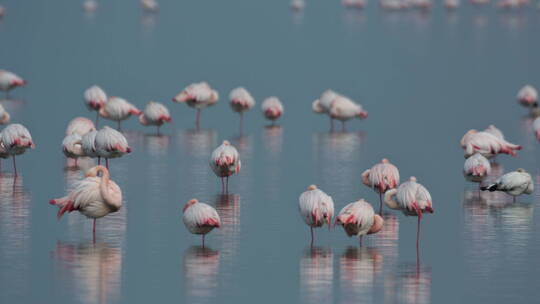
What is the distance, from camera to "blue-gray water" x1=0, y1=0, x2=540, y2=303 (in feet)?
33.7

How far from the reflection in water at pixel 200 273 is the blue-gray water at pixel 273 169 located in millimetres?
27

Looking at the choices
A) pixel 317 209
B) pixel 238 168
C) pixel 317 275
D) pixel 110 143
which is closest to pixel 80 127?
pixel 110 143

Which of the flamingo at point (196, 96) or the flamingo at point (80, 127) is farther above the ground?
A: the flamingo at point (196, 96)

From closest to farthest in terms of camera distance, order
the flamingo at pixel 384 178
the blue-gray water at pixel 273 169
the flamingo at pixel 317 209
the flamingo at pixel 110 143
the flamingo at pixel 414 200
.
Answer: the blue-gray water at pixel 273 169
the flamingo at pixel 317 209
the flamingo at pixel 414 200
the flamingo at pixel 384 178
the flamingo at pixel 110 143

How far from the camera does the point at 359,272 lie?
1054 cm

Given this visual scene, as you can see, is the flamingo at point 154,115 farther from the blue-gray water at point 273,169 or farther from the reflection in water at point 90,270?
the reflection in water at point 90,270

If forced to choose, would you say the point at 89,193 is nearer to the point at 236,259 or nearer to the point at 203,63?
the point at 236,259

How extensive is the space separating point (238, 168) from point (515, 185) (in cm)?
335

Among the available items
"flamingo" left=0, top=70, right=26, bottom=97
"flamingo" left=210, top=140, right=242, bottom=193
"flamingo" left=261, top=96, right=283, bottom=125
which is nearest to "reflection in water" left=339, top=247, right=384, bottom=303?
"flamingo" left=210, top=140, right=242, bottom=193

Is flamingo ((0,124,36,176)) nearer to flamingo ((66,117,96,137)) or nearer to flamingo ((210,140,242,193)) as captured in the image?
flamingo ((66,117,96,137))

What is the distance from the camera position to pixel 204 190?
14523mm

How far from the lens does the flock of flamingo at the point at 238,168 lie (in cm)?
1134

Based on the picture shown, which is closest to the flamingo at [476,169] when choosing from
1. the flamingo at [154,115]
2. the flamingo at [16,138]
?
the flamingo at [16,138]

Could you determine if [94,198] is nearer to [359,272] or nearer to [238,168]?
[359,272]
